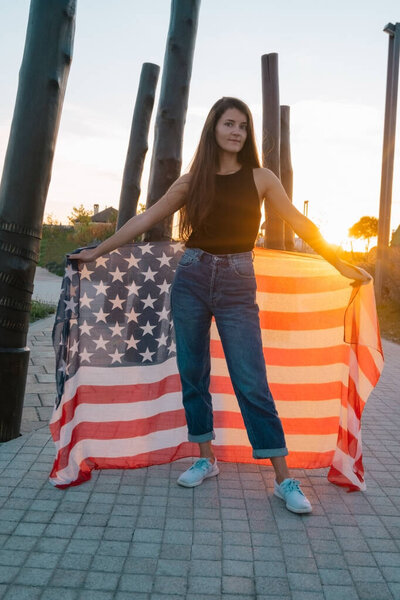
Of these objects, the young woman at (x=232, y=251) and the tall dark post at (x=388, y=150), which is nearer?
the young woman at (x=232, y=251)

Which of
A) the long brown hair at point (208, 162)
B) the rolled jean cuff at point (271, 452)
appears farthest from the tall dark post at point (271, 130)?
the rolled jean cuff at point (271, 452)

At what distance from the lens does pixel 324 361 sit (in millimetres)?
3701

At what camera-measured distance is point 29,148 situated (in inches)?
153

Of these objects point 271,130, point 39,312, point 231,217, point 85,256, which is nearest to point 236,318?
point 231,217

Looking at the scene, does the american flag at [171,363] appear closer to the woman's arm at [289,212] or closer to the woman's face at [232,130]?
the woman's arm at [289,212]

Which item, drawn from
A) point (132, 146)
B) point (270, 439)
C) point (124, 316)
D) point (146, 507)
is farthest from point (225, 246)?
point (132, 146)

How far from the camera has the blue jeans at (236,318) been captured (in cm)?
318

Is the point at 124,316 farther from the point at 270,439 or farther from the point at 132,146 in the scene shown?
the point at 132,146

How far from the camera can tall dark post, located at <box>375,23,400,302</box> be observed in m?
13.9

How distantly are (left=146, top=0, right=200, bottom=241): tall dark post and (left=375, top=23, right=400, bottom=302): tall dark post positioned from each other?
9.68m

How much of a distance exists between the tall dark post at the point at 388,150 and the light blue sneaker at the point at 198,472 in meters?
11.4

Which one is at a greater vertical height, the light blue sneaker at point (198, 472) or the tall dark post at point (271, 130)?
the tall dark post at point (271, 130)

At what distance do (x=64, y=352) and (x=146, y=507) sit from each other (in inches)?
39.7

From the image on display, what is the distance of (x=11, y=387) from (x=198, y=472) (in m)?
1.42
